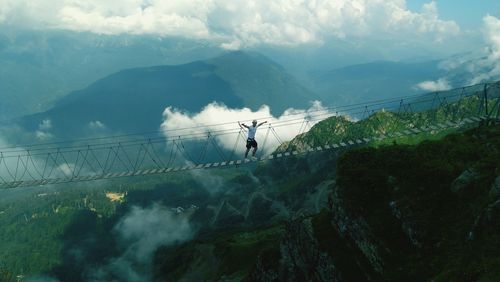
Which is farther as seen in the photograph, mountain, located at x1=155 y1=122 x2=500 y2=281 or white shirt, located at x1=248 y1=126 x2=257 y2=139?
white shirt, located at x1=248 y1=126 x2=257 y2=139

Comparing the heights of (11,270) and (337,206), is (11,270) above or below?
below

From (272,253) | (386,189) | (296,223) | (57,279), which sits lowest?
(57,279)

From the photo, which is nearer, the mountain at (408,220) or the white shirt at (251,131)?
the mountain at (408,220)

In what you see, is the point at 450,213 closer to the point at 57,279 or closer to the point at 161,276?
the point at 161,276

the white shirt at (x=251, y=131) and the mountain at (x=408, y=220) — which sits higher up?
the white shirt at (x=251, y=131)

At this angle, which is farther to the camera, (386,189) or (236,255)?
(236,255)

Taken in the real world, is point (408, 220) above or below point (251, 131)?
below

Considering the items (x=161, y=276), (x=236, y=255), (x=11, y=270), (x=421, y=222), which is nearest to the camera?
(x=421, y=222)

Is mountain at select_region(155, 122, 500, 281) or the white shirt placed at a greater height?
the white shirt

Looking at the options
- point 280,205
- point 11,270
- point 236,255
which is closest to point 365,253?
point 236,255

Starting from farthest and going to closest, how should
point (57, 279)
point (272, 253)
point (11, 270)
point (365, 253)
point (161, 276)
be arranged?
point (11, 270)
point (57, 279)
point (161, 276)
point (272, 253)
point (365, 253)

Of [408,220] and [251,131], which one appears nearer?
[408,220]
